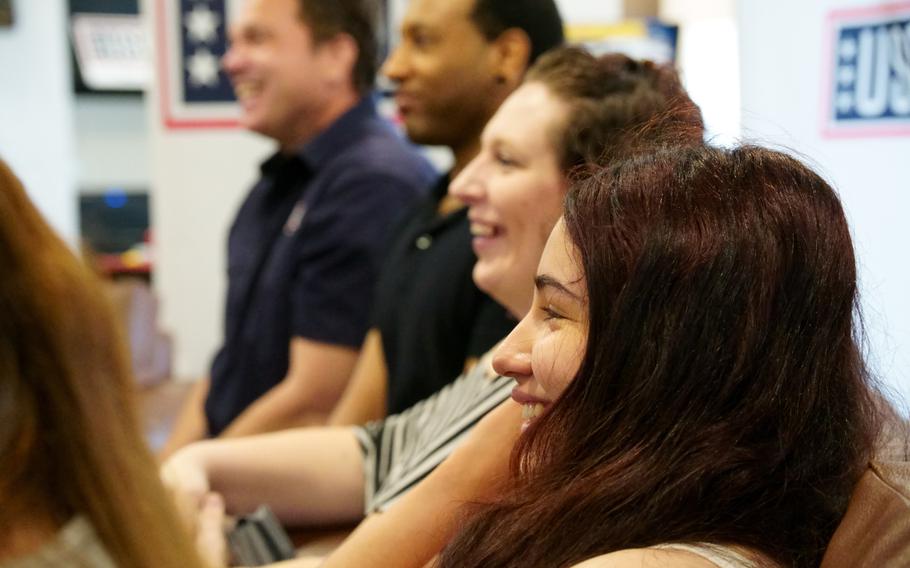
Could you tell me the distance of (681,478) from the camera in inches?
34.6

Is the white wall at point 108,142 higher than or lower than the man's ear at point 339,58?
lower

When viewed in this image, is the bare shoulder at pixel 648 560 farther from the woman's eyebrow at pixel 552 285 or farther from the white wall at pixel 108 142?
the white wall at pixel 108 142

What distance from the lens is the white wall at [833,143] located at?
1.80m

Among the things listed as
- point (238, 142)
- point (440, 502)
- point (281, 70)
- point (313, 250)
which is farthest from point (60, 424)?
point (238, 142)

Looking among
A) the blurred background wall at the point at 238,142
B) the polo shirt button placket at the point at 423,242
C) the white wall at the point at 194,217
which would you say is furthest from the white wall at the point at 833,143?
the white wall at the point at 194,217

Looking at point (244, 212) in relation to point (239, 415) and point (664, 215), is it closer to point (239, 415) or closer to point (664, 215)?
point (239, 415)

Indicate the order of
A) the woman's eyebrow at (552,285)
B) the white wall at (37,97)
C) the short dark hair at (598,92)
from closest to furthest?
the woman's eyebrow at (552,285)
the short dark hair at (598,92)
the white wall at (37,97)

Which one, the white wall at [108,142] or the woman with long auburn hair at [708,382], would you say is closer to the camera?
the woman with long auburn hair at [708,382]

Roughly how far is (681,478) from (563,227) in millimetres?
250

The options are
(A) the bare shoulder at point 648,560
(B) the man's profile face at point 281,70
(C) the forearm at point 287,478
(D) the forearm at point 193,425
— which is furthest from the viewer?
(B) the man's profile face at point 281,70

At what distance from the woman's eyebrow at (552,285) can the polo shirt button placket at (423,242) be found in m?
1.07

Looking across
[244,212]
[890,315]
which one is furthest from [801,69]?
[244,212]

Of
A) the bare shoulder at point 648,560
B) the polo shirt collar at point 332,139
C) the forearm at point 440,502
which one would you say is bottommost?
the forearm at point 440,502

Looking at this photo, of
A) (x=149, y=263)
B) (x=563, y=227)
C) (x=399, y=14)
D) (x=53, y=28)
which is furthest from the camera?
(x=149, y=263)
